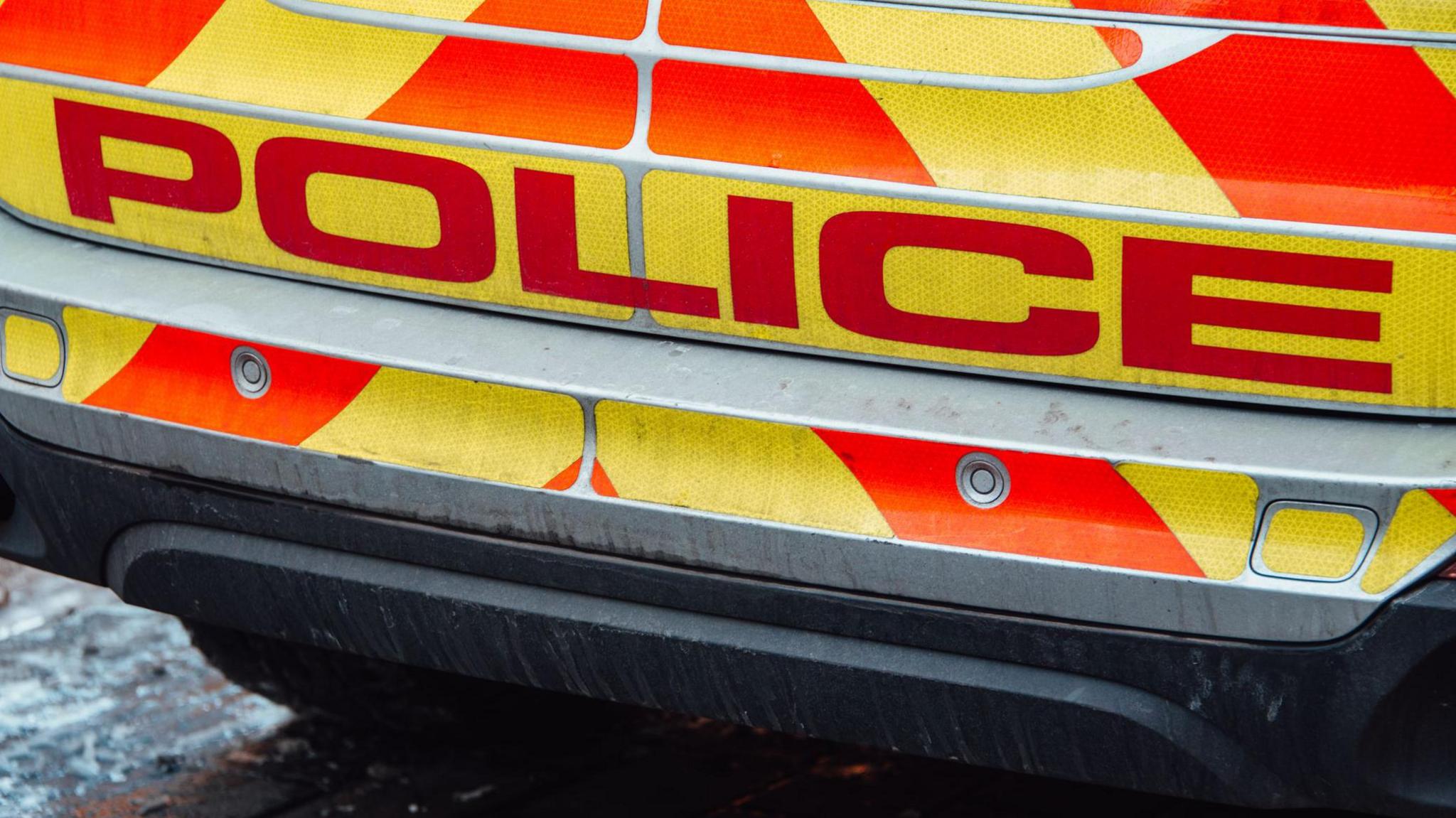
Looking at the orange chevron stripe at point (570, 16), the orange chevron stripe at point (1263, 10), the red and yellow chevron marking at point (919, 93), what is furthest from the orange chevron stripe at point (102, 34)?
the orange chevron stripe at point (1263, 10)

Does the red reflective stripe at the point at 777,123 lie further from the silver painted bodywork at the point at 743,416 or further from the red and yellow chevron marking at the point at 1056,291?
the silver painted bodywork at the point at 743,416

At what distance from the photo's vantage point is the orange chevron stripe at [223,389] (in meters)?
2.14

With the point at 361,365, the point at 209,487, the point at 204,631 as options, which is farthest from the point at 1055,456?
the point at 204,631

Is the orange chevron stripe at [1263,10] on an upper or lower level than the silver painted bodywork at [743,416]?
upper

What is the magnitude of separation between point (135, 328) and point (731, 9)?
0.83m

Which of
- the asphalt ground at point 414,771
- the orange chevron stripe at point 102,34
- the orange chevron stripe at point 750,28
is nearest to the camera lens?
the orange chevron stripe at point 750,28

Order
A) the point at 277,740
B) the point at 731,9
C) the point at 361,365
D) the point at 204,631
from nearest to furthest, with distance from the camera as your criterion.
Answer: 1. the point at 731,9
2. the point at 361,365
3. the point at 204,631
4. the point at 277,740

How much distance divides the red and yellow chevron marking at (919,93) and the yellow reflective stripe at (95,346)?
290mm

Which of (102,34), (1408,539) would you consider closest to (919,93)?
(1408,539)

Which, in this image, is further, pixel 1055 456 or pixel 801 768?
pixel 801 768

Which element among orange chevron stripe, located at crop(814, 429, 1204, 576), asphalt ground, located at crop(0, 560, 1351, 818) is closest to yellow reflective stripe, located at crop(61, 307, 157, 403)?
orange chevron stripe, located at crop(814, 429, 1204, 576)

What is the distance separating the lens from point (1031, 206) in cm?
185

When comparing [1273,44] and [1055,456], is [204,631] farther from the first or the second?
[1273,44]

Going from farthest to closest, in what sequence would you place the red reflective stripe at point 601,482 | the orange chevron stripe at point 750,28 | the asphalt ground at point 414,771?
the asphalt ground at point 414,771, the red reflective stripe at point 601,482, the orange chevron stripe at point 750,28
